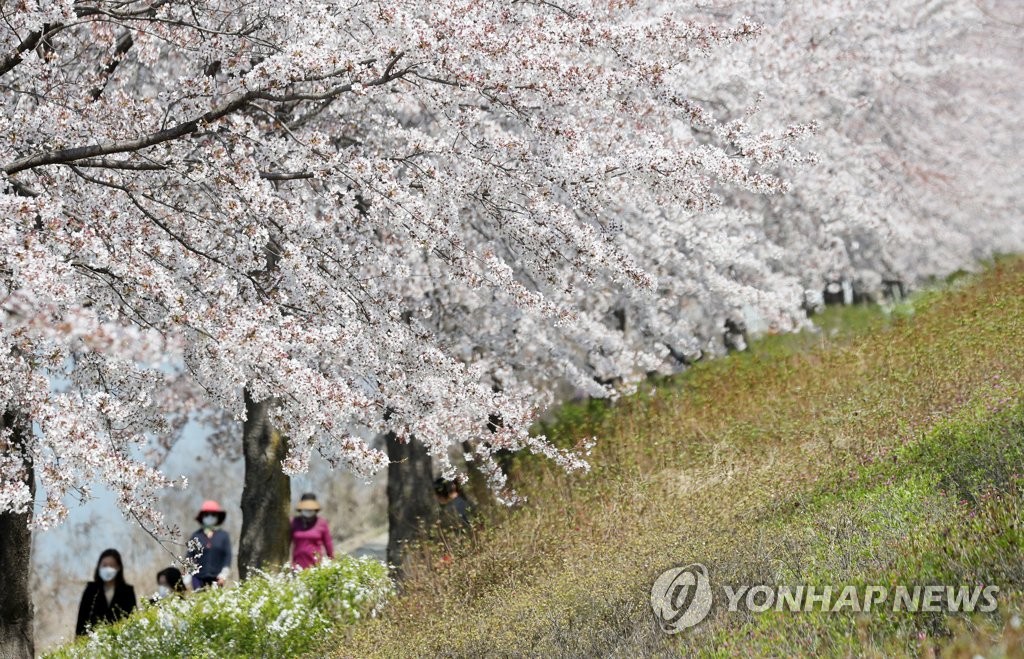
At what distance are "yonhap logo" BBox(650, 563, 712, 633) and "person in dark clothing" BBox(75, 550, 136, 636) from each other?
258 inches

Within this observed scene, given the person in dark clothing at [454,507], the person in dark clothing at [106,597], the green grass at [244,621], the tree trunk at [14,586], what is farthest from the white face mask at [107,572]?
the person in dark clothing at [454,507]

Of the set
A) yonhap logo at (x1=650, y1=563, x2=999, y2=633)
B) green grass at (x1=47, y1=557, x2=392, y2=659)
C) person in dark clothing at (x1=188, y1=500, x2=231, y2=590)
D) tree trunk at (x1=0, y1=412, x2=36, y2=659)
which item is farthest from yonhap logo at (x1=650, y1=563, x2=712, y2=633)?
person in dark clothing at (x1=188, y1=500, x2=231, y2=590)

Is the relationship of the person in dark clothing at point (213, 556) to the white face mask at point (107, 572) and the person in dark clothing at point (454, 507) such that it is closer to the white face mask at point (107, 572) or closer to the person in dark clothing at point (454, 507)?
the white face mask at point (107, 572)

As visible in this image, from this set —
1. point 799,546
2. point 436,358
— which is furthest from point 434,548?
point 799,546

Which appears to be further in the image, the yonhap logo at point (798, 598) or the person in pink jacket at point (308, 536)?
the person in pink jacket at point (308, 536)

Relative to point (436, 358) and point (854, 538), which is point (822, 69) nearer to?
point (436, 358)

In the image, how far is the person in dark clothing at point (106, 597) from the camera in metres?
11.0

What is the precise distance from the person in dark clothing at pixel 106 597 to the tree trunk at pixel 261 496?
4.17ft

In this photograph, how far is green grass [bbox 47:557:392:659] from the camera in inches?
361

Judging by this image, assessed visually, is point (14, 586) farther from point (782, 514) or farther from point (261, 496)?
point (782, 514)

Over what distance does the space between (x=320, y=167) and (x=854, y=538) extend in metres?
4.34

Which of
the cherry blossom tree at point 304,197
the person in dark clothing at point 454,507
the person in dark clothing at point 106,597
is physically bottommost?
the person in dark clothing at point 454,507

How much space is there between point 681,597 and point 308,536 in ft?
20.9

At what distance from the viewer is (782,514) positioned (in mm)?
7578
